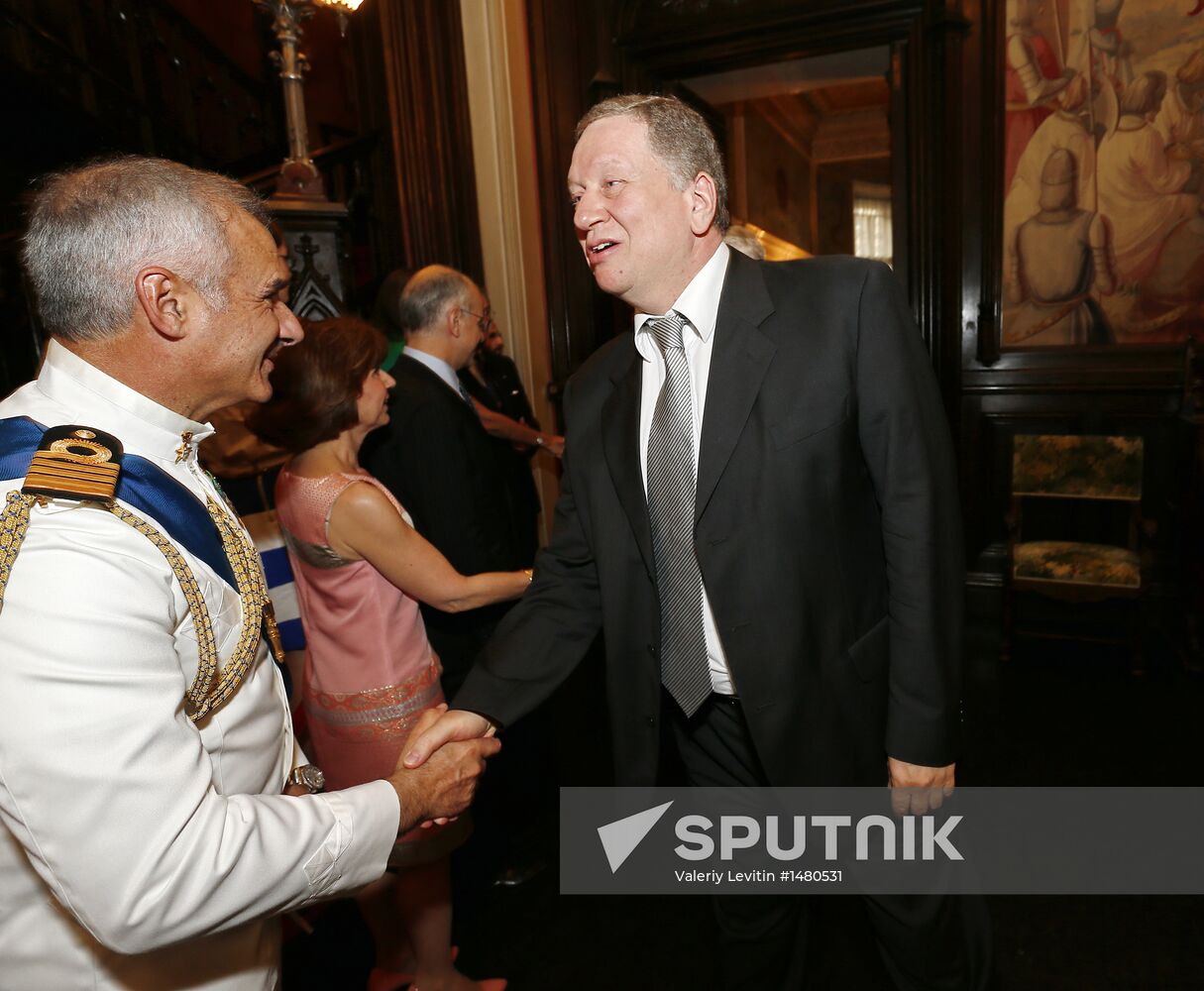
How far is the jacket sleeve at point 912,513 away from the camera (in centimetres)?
142

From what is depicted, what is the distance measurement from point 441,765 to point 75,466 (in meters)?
0.79

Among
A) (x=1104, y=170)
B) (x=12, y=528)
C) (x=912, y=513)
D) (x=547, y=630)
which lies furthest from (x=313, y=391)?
(x=1104, y=170)

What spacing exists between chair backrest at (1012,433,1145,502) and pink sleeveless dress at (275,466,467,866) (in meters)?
3.72

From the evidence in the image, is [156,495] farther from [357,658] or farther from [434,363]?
[434,363]

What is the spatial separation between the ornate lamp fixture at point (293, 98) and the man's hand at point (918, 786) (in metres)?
3.19

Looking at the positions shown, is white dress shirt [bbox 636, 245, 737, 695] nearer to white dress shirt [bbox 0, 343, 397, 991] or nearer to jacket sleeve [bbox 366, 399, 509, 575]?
white dress shirt [bbox 0, 343, 397, 991]

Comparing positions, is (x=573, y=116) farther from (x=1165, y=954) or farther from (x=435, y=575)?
(x=1165, y=954)

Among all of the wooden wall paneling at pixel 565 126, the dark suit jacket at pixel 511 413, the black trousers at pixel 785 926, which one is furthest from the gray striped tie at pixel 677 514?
the wooden wall paneling at pixel 565 126

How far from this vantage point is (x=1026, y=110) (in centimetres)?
446

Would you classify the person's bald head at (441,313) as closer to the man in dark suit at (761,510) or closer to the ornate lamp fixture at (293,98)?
the ornate lamp fixture at (293,98)

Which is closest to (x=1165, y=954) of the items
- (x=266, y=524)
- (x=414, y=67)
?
(x=266, y=524)

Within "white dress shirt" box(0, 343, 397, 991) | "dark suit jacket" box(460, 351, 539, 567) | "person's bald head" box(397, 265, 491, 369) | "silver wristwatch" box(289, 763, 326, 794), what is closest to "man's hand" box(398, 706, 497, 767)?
"silver wristwatch" box(289, 763, 326, 794)

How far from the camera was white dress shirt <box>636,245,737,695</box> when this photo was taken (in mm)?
1566

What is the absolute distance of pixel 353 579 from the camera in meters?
1.94
